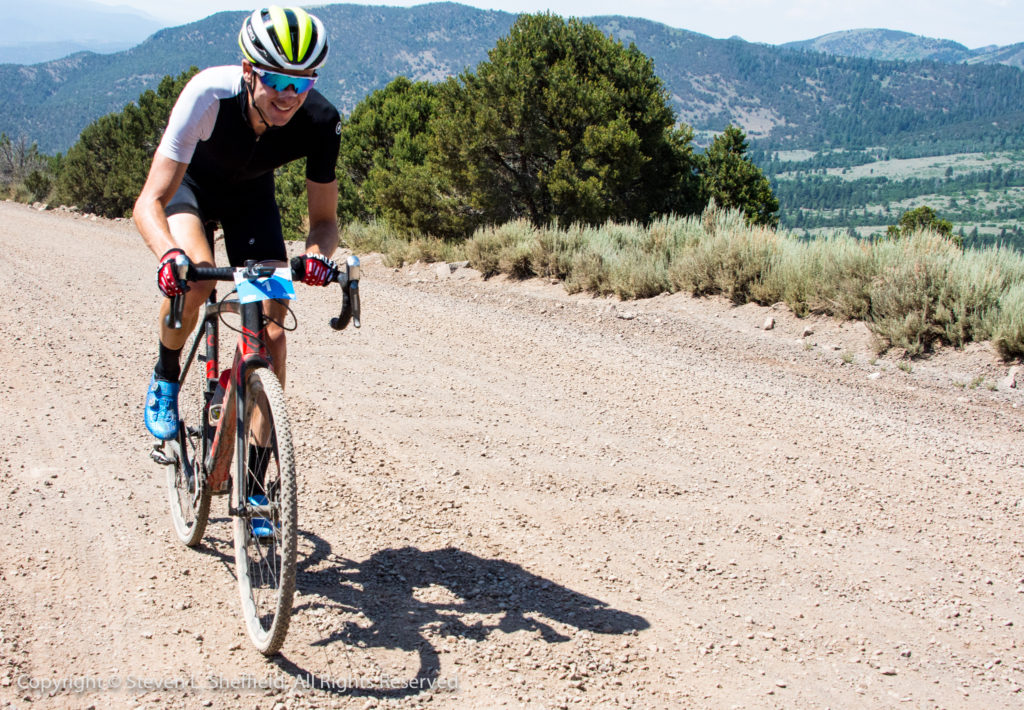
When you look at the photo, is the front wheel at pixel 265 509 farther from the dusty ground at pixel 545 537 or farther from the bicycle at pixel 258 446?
the dusty ground at pixel 545 537

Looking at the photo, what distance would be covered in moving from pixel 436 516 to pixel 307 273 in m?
1.58

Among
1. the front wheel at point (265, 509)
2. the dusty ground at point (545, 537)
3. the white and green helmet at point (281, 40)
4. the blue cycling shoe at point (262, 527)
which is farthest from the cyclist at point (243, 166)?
the dusty ground at point (545, 537)

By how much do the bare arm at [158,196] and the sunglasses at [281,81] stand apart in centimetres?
47

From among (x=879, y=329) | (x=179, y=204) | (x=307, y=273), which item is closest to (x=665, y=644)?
(x=307, y=273)

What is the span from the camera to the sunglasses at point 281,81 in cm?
289

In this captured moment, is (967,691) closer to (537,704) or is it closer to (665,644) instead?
(665,644)

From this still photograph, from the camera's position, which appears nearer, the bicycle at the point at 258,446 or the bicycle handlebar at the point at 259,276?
the bicycle at the point at 258,446

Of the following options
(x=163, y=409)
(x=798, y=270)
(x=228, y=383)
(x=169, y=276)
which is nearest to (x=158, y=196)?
(x=169, y=276)

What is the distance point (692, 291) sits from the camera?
9727 millimetres

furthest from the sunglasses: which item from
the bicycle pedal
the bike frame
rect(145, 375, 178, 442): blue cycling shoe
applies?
the bicycle pedal

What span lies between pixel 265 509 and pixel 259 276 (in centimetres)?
81

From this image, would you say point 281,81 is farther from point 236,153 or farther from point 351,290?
point 351,290

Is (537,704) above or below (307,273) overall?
below

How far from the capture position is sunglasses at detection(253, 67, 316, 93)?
2893 millimetres
